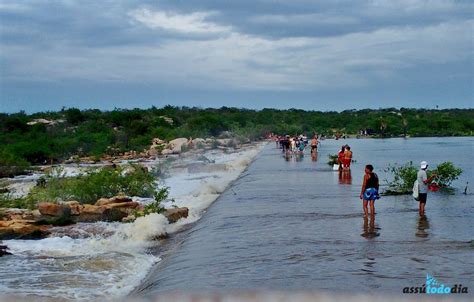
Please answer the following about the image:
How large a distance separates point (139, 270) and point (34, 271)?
83.1 inches

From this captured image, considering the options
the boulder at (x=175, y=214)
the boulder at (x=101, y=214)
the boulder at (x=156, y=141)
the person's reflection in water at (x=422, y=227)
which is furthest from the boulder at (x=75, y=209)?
the boulder at (x=156, y=141)

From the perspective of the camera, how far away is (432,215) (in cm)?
1612

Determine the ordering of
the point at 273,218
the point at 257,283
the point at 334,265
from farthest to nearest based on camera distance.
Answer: the point at 273,218 → the point at 334,265 → the point at 257,283

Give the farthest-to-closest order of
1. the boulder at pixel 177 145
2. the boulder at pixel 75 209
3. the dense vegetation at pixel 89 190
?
the boulder at pixel 177 145 < the dense vegetation at pixel 89 190 < the boulder at pixel 75 209

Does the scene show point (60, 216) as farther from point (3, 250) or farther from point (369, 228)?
point (369, 228)

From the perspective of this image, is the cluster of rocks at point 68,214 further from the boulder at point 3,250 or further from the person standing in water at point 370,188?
the person standing in water at point 370,188

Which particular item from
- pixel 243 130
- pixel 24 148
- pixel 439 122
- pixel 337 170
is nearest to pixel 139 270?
pixel 337 170

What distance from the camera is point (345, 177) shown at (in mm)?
28438

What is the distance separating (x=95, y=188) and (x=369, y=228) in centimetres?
1281

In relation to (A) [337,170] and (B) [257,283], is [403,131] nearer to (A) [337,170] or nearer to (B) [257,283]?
(A) [337,170]

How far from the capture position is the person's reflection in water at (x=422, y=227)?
42.8 ft

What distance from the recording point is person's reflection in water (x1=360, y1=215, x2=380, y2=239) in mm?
12922

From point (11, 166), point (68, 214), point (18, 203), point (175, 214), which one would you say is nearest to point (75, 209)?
point (68, 214)

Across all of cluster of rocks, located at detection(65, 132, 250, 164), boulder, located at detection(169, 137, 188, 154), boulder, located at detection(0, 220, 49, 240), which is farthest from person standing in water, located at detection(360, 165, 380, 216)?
boulder, located at detection(169, 137, 188, 154)
